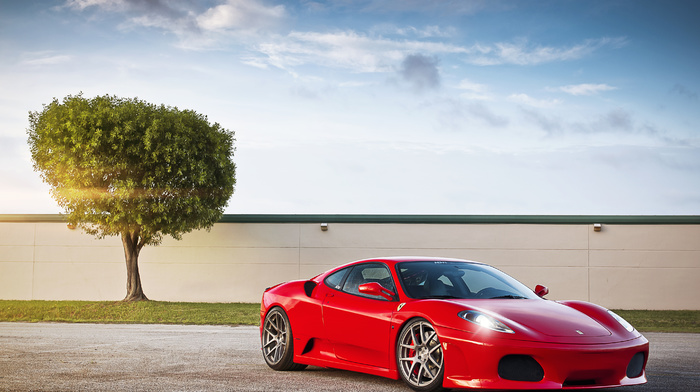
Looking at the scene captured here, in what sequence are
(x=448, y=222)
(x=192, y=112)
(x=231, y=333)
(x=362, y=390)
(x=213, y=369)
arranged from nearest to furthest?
(x=362, y=390) < (x=213, y=369) < (x=231, y=333) < (x=192, y=112) < (x=448, y=222)

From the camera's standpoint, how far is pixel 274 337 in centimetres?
818

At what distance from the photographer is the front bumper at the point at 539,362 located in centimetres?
568

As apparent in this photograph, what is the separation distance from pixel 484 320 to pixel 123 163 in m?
20.2

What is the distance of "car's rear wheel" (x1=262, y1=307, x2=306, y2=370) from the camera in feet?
25.9

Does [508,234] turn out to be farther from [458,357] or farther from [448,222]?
[458,357]

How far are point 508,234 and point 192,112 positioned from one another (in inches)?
500

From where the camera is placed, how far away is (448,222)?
27.7 meters

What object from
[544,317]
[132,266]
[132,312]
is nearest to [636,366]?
[544,317]

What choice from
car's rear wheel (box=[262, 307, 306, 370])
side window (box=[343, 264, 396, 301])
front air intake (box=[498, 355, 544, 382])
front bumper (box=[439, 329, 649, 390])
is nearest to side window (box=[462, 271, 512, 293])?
side window (box=[343, 264, 396, 301])

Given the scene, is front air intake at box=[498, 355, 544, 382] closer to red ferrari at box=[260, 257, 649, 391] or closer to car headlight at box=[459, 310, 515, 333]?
red ferrari at box=[260, 257, 649, 391]

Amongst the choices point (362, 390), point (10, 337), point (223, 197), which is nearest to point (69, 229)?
point (223, 197)

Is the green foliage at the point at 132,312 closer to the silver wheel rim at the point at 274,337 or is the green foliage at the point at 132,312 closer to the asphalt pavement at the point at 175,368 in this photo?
the asphalt pavement at the point at 175,368

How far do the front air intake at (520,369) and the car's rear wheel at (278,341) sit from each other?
285 centimetres

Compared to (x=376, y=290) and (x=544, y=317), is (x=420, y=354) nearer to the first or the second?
(x=376, y=290)
